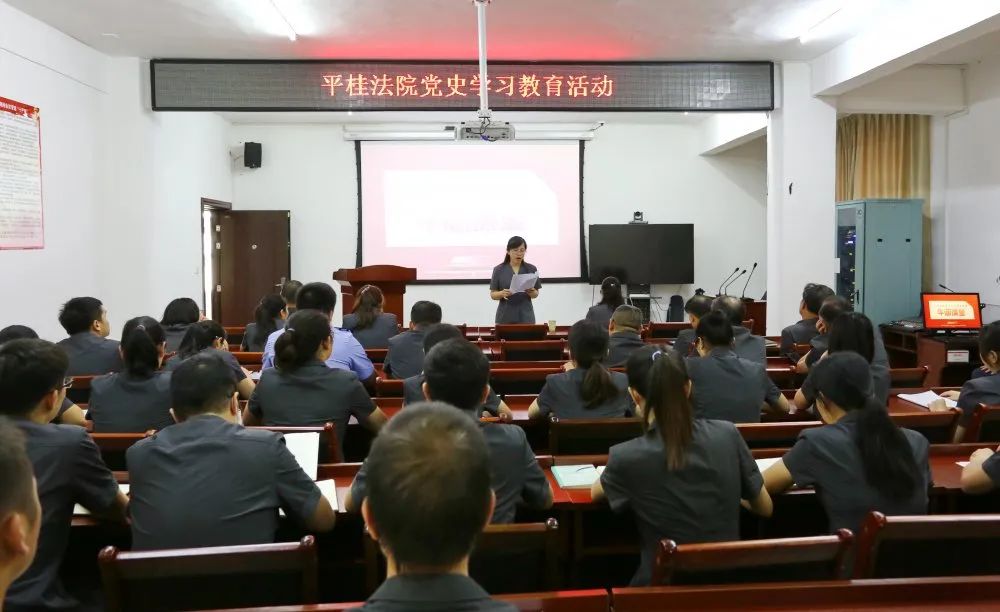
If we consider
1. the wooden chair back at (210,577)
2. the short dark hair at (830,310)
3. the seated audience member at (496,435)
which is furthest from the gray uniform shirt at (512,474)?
the short dark hair at (830,310)

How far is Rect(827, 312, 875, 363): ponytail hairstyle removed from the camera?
309 centimetres

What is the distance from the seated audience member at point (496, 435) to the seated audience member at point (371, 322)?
289cm

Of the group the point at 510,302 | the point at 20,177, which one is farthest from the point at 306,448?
the point at 510,302

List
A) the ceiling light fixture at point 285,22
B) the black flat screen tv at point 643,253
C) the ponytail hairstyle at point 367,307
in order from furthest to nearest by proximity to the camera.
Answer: the black flat screen tv at point 643,253
the ceiling light fixture at point 285,22
the ponytail hairstyle at point 367,307

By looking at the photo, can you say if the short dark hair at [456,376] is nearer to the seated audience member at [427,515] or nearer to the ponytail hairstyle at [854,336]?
the seated audience member at [427,515]

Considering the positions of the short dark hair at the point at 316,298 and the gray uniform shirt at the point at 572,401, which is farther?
the short dark hair at the point at 316,298

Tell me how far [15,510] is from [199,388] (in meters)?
0.96

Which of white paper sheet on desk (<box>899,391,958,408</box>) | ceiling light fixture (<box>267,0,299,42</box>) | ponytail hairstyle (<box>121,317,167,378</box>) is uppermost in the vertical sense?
ceiling light fixture (<box>267,0,299,42</box>)

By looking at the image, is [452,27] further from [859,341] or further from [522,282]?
[859,341]

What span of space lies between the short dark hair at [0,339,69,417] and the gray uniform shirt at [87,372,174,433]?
0.85 meters

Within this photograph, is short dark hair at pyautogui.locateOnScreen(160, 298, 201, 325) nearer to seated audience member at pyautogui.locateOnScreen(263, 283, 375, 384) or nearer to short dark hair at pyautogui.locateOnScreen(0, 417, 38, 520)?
seated audience member at pyautogui.locateOnScreen(263, 283, 375, 384)

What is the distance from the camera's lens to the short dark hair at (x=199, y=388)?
1.96 metres

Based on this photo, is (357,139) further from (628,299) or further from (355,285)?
(628,299)

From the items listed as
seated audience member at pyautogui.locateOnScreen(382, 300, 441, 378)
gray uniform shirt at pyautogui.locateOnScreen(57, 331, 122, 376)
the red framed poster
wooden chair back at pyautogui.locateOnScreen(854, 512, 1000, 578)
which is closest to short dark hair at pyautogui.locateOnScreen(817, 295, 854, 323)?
seated audience member at pyautogui.locateOnScreen(382, 300, 441, 378)
